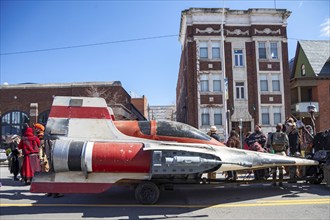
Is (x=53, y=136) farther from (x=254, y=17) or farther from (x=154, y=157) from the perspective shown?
(x=254, y=17)

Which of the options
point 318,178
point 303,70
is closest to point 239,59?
point 303,70

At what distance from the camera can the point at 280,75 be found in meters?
30.8

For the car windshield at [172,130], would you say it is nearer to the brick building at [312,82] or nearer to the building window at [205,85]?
the building window at [205,85]

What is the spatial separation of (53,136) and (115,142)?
146cm

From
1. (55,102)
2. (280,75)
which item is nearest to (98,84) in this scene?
(280,75)

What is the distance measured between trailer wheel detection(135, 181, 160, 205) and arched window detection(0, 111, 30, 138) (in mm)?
31816

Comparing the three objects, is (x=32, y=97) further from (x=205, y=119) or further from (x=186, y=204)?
(x=186, y=204)

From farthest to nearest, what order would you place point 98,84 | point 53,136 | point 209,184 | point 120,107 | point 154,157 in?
point 98,84 < point 120,107 < point 209,184 < point 53,136 < point 154,157

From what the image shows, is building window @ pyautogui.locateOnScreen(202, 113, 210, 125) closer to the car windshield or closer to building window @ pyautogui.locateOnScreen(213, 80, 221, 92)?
building window @ pyautogui.locateOnScreen(213, 80, 221, 92)

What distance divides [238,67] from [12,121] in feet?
83.9

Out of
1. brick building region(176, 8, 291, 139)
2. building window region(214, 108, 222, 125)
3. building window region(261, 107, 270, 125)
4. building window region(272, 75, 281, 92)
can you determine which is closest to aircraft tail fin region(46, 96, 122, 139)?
brick building region(176, 8, 291, 139)

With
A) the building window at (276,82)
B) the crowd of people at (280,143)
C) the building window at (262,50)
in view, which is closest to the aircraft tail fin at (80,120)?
the crowd of people at (280,143)

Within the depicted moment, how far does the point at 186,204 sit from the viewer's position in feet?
22.9

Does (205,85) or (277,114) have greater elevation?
(205,85)
